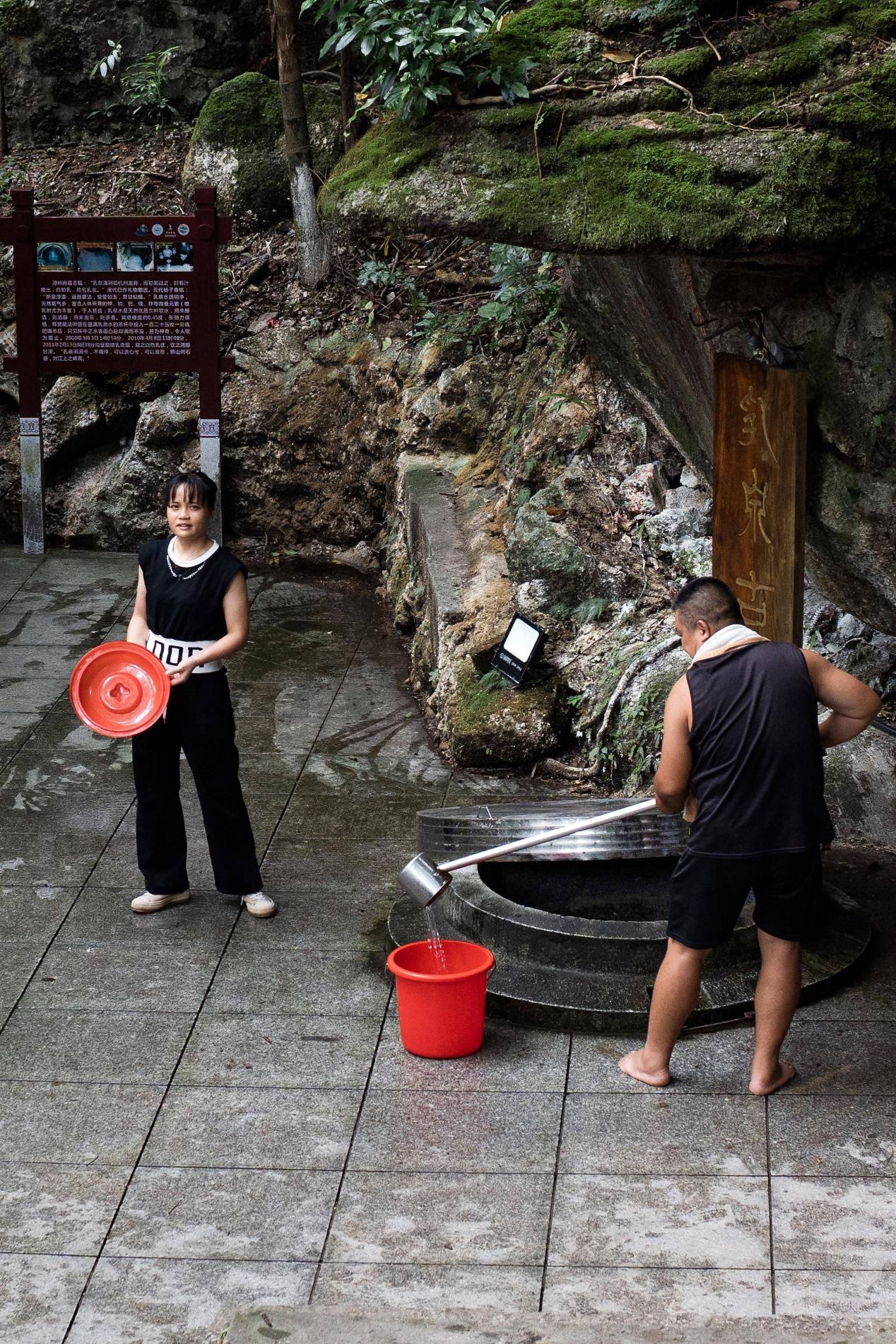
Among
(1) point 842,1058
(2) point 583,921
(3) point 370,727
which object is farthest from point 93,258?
(1) point 842,1058

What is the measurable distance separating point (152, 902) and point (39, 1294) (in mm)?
2586

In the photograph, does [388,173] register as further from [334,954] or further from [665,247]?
[334,954]

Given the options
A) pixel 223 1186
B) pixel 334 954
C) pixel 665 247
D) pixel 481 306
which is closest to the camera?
pixel 223 1186

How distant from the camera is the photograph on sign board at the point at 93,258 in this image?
12414 mm

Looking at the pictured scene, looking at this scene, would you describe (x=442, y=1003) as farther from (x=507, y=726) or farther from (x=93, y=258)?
(x=93, y=258)

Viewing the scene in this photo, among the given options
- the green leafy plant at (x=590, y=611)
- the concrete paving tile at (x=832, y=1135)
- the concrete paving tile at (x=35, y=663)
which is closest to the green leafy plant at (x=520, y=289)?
the green leafy plant at (x=590, y=611)

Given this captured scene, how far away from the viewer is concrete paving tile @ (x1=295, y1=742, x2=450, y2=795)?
8117mm

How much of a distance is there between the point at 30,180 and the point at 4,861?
10.5 meters

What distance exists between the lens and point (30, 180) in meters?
15.4

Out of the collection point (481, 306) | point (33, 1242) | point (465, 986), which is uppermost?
point (481, 306)

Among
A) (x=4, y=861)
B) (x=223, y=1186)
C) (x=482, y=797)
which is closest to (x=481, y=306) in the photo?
(x=482, y=797)

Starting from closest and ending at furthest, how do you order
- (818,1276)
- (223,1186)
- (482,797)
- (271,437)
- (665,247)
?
(818,1276) → (223,1186) → (665,247) → (482,797) → (271,437)

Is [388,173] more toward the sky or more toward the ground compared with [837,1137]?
more toward the sky

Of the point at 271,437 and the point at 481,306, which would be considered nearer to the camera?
the point at 481,306
